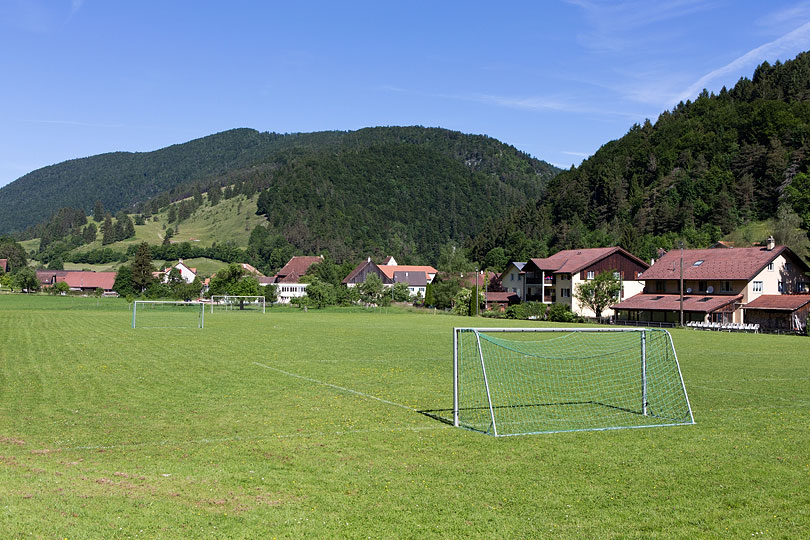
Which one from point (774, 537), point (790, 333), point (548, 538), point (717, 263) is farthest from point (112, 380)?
point (717, 263)

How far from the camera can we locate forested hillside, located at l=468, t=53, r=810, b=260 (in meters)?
121

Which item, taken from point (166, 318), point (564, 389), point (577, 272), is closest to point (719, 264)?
point (577, 272)

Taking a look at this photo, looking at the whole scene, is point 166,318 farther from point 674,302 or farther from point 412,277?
point 412,277

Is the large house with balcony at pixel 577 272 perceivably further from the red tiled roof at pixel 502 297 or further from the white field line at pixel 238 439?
the white field line at pixel 238 439

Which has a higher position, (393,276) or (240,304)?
(393,276)

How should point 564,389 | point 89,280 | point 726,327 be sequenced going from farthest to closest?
point 89,280
point 726,327
point 564,389

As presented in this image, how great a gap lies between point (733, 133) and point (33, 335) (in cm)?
13512

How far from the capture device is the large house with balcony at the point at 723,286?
211 feet

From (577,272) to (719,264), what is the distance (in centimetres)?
1664

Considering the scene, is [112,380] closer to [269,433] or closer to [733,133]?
[269,433]

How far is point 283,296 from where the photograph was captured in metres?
145

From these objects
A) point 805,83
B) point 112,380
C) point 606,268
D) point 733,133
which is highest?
point 805,83

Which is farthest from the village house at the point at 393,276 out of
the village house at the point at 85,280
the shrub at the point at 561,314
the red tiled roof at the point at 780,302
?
the red tiled roof at the point at 780,302

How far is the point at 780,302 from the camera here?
202 feet
